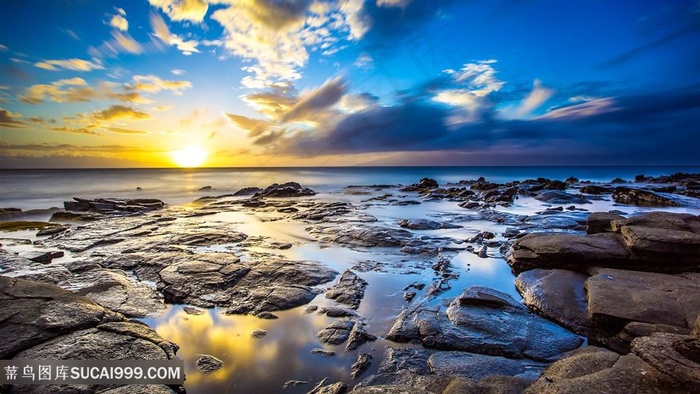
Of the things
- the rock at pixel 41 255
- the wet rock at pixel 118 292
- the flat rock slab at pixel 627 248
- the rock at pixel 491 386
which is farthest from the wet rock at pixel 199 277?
the flat rock slab at pixel 627 248

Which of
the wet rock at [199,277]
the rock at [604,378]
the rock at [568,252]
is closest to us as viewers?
the rock at [604,378]

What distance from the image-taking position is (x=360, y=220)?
65.0 feet

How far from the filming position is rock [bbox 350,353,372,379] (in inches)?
202

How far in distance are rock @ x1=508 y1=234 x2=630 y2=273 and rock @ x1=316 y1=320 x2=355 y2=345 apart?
649cm

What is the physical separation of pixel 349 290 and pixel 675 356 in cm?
613

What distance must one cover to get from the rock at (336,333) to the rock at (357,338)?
12 cm

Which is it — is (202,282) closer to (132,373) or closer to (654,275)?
(132,373)

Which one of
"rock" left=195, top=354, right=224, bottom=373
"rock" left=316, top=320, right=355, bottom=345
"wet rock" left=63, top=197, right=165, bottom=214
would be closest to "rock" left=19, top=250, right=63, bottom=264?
"rock" left=195, top=354, right=224, bottom=373

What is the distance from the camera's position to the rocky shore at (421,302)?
4324 mm

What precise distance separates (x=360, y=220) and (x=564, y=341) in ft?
47.0

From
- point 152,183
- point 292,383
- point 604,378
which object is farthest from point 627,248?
point 152,183

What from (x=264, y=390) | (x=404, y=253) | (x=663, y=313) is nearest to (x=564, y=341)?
(x=663, y=313)

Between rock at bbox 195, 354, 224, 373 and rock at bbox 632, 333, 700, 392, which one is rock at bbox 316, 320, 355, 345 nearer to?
rock at bbox 195, 354, 224, 373

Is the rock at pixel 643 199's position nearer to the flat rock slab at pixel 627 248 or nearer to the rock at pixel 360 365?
the flat rock slab at pixel 627 248
